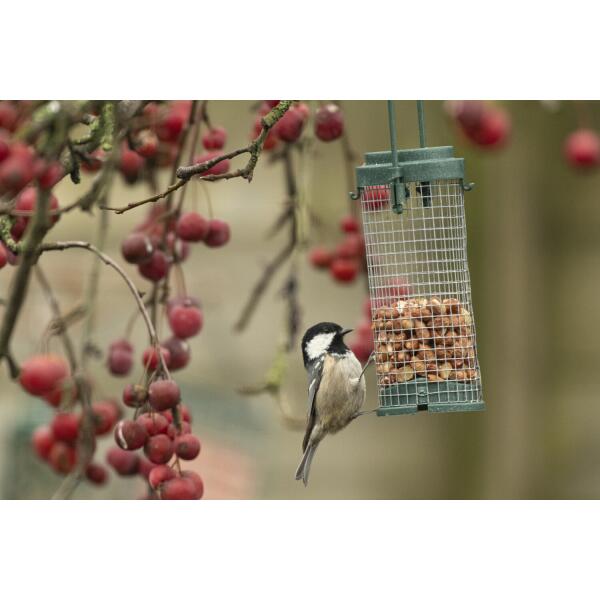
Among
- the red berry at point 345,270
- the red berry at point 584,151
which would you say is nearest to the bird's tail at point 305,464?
the red berry at point 345,270

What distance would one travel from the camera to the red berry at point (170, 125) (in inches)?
91.7

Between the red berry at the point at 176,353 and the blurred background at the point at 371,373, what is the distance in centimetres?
95

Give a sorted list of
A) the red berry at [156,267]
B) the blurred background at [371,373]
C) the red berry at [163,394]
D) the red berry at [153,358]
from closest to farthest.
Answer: the red berry at [163,394] → the red berry at [153,358] → the red berry at [156,267] → the blurred background at [371,373]

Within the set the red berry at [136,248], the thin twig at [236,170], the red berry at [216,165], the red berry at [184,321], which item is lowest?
the red berry at [184,321]

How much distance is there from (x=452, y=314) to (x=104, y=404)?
0.85 m

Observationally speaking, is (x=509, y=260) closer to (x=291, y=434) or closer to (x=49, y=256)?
(x=291, y=434)

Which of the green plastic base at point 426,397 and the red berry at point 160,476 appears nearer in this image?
the red berry at point 160,476

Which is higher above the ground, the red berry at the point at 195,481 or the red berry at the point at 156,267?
the red berry at the point at 156,267

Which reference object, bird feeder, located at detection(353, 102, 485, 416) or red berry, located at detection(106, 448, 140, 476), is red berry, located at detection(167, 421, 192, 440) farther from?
bird feeder, located at detection(353, 102, 485, 416)

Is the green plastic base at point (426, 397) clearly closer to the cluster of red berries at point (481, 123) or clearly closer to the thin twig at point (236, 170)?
the cluster of red berries at point (481, 123)

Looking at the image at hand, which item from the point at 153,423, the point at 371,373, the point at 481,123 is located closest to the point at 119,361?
the point at 153,423

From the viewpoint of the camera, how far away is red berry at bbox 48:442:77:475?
2324 millimetres

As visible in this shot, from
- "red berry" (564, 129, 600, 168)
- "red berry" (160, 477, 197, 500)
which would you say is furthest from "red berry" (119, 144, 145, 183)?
"red berry" (564, 129, 600, 168)

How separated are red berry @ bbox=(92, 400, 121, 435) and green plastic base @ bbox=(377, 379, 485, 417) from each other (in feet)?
2.03
